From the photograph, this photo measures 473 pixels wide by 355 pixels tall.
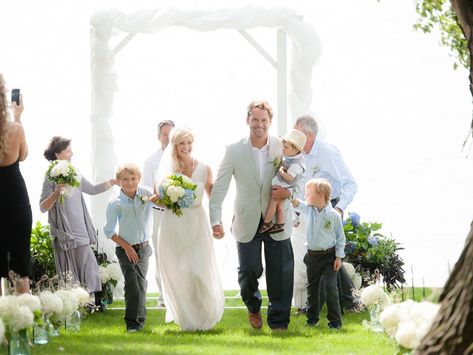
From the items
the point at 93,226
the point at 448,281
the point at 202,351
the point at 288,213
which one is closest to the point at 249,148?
the point at 288,213

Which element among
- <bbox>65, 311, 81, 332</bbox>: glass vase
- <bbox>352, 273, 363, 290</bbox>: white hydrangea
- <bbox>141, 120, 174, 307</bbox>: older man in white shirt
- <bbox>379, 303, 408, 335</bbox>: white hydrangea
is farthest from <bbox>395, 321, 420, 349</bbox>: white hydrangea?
<bbox>141, 120, 174, 307</bbox>: older man in white shirt

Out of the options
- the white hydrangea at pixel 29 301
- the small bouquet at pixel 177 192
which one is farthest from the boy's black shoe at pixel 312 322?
the white hydrangea at pixel 29 301

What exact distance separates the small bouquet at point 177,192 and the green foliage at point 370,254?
2.62 m

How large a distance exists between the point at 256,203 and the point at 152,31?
10.3 ft

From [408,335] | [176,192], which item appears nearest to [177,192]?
[176,192]

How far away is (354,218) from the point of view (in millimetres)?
11719

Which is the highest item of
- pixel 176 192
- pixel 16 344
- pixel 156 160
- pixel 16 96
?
pixel 16 96

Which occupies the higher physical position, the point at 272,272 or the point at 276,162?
the point at 276,162

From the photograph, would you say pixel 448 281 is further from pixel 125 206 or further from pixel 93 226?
pixel 93 226

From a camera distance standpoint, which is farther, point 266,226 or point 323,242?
point 323,242

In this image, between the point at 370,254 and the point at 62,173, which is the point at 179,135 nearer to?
the point at 62,173

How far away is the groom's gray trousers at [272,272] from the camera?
373 inches

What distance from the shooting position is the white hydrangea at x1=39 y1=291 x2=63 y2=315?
869 cm

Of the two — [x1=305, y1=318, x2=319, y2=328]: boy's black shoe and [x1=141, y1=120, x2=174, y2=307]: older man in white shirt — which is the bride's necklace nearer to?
[x1=141, y1=120, x2=174, y2=307]: older man in white shirt
